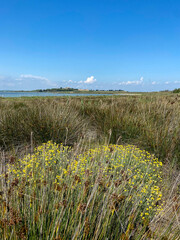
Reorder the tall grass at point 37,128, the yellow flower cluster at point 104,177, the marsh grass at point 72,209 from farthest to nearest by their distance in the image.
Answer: the tall grass at point 37,128, the yellow flower cluster at point 104,177, the marsh grass at point 72,209

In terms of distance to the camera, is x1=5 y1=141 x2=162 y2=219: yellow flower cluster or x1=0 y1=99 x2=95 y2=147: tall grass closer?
x1=5 y1=141 x2=162 y2=219: yellow flower cluster

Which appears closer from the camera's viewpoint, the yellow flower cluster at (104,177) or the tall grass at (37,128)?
the yellow flower cluster at (104,177)

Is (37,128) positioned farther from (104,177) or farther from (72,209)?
(72,209)

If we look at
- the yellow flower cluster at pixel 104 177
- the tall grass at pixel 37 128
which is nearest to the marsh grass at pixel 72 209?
the yellow flower cluster at pixel 104 177

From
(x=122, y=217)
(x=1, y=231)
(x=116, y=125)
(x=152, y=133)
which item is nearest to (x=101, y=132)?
(x=116, y=125)

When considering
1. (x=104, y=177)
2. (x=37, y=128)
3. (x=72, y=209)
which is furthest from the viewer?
(x=37, y=128)

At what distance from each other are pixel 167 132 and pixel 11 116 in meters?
4.73

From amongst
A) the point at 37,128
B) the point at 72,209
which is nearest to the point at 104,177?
the point at 72,209

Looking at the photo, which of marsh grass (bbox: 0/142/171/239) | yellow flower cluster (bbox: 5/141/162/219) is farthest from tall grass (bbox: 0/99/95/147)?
marsh grass (bbox: 0/142/171/239)

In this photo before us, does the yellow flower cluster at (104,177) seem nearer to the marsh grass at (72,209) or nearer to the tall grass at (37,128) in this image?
the marsh grass at (72,209)

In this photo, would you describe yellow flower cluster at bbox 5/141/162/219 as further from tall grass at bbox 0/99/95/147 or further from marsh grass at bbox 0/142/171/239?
tall grass at bbox 0/99/95/147

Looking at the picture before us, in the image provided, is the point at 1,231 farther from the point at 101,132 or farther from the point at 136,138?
the point at 101,132

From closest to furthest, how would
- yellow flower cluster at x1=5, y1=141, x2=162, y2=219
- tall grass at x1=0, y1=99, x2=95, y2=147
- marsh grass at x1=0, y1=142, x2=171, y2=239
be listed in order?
marsh grass at x1=0, y1=142, x2=171, y2=239
yellow flower cluster at x1=5, y1=141, x2=162, y2=219
tall grass at x1=0, y1=99, x2=95, y2=147

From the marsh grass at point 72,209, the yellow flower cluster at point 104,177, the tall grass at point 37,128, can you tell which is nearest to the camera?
the marsh grass at point 72,209
